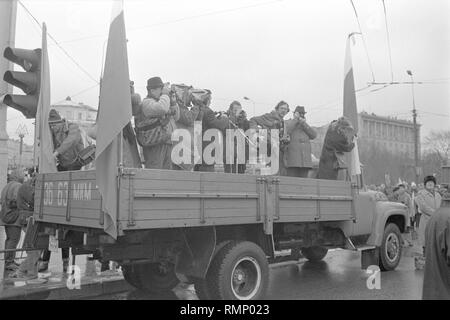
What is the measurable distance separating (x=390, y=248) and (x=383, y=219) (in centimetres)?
65

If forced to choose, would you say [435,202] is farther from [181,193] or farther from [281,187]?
[181,193]

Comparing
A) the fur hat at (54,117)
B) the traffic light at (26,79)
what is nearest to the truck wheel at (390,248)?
the fur hat at (54,117)

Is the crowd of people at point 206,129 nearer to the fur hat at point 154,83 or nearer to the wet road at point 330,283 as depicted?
the fur hat at point 154,83

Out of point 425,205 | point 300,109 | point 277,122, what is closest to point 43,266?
point 277,122

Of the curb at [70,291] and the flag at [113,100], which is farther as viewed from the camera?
the curb at [70,291]

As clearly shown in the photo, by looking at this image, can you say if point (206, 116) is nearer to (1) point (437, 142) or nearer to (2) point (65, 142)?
(2) point (65, 142)

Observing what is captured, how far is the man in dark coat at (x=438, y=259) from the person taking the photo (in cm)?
346

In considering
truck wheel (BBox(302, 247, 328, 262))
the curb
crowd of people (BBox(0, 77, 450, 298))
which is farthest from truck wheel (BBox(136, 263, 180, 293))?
truck wheel (BBox(302, 247, 328, 262))

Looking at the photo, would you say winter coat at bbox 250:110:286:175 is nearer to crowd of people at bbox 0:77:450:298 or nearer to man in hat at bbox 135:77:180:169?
crowd of people at bbox 0:77:450:298

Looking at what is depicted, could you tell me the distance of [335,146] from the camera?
752cm

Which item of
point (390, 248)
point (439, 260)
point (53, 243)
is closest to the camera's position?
point (439, 260)

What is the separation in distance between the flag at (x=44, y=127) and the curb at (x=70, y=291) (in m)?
1.68
